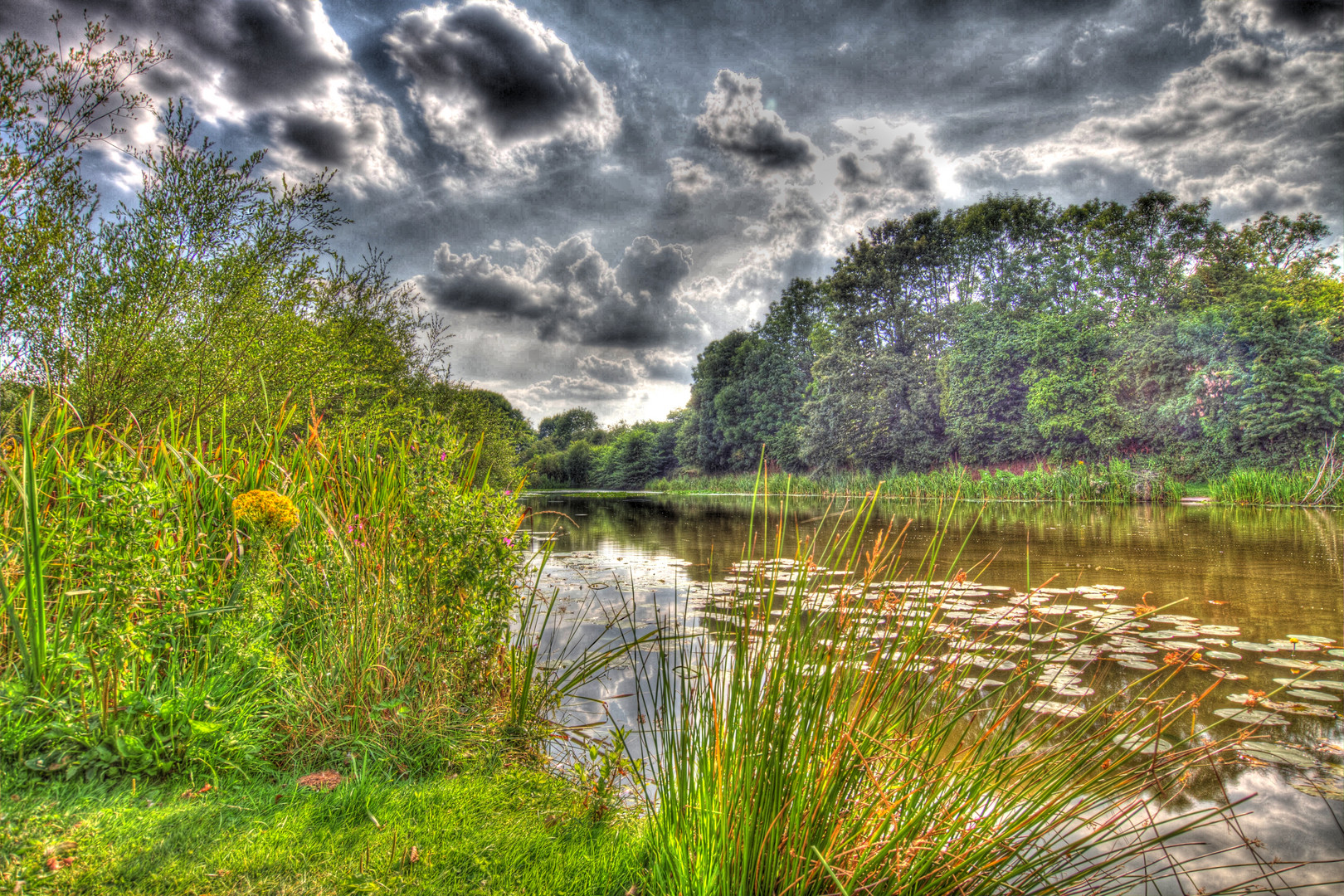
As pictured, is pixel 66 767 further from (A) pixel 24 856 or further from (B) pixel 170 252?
(B) pixel 170 252

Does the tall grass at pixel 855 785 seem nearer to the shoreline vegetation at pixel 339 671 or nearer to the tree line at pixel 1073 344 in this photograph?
the shoreline vegetation at pixel 339 671

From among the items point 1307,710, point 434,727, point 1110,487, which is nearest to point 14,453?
point 434,727

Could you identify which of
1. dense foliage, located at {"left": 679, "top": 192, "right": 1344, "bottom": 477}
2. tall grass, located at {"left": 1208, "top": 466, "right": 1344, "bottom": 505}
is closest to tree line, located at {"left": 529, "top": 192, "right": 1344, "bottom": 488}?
dense foliage, located at {"left": 679, "top": 192, "right": 1344, "bottom": 477}

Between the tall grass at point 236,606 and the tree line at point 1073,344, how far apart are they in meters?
11.5

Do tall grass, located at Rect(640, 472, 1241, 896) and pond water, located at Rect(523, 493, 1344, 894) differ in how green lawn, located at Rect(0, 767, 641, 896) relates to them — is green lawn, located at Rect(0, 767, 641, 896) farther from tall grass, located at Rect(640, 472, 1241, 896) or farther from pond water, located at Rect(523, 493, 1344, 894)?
pond water, located at Rect(523, 493, 1344, 894)

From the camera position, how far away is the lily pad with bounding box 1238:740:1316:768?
2396mm

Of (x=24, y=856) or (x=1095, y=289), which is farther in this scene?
(x=1095, y=289)

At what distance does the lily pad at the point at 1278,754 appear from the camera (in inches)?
94.3

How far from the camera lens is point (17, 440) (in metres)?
2.80

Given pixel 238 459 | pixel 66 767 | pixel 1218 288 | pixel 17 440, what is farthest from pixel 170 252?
pixel 1218 288

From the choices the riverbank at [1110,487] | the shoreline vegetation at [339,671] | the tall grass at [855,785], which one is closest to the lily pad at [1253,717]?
the shoreline vegetation at [339,671]

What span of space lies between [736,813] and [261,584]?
2300 millimetres

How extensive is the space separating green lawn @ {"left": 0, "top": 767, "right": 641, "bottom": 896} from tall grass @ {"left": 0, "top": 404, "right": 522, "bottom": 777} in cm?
19

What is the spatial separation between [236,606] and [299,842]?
983mm
